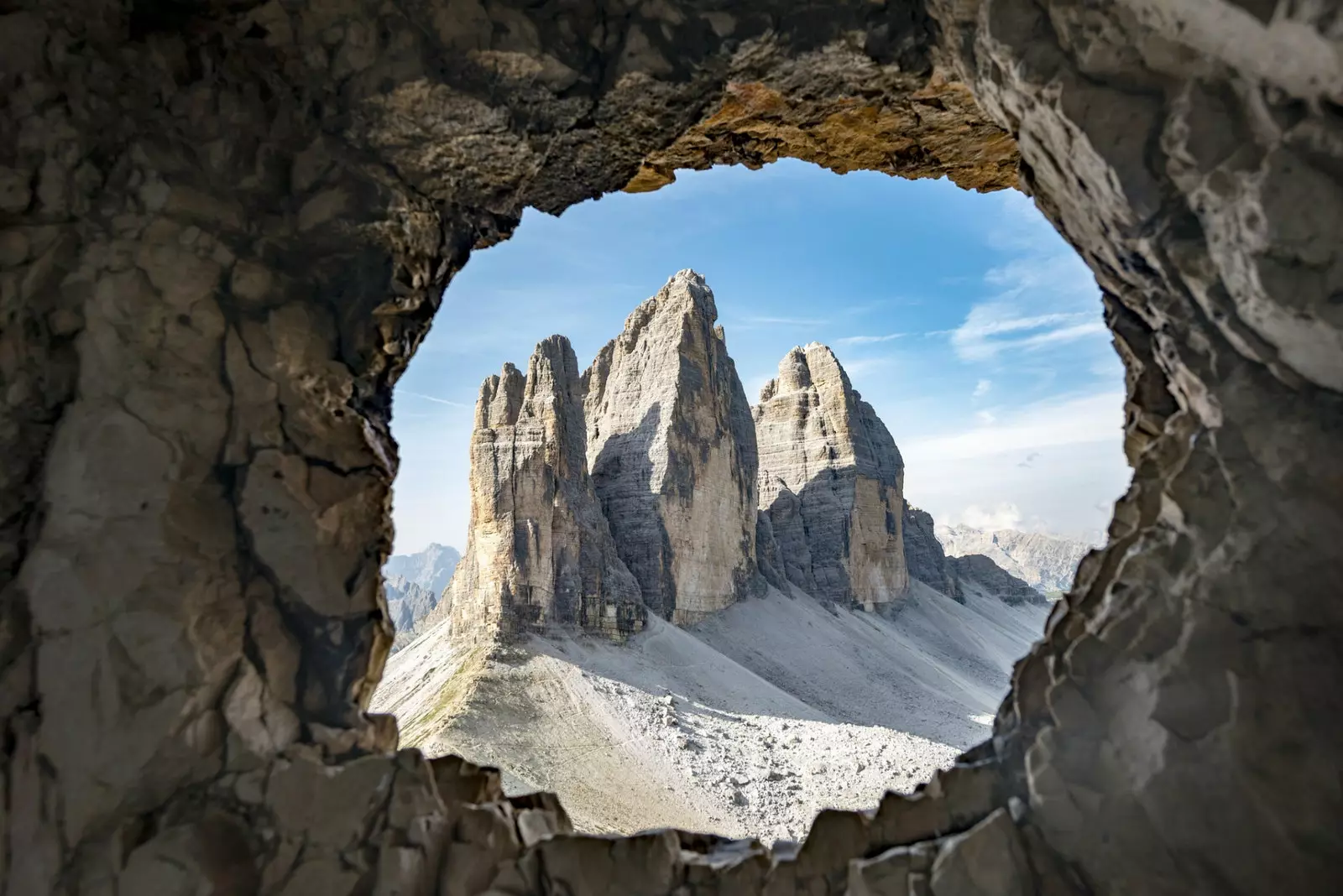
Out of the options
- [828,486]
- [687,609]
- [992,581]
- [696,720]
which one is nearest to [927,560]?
[992,581]

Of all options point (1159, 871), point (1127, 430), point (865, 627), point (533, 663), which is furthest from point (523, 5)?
point (865, 627)

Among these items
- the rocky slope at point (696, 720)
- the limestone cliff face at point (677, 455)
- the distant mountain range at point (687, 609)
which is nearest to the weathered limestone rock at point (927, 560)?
the distant mountain range at point (687, 609)

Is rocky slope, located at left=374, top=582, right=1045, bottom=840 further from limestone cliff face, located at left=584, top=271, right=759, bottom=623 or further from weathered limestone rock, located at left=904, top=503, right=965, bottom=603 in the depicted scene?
weathered limestone rock, located at left=904, top=503, right=965, bottom=603

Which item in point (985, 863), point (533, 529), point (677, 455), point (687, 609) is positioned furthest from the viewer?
point (677, 455)

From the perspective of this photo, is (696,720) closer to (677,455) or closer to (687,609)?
(687,609)

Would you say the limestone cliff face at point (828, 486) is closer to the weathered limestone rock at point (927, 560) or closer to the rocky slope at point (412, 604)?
the weathered limestone rock at point (927, 560)

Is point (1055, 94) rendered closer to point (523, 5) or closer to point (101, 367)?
point (523, 5)

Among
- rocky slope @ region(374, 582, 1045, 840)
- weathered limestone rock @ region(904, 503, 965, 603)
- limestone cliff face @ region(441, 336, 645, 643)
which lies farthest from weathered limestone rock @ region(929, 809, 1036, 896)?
weathered limestone rock @ region(904, 503, 965, 603)

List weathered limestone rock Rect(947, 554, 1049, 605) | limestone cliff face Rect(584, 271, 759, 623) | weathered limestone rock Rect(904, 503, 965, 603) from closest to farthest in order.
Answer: limestone cliff face Rect(584, 271, 759, 623)
weathered limestone rock Rect(904, 503, 965, 603)
weathered limestone rock Rect(947, 554, 1049, 605)
